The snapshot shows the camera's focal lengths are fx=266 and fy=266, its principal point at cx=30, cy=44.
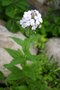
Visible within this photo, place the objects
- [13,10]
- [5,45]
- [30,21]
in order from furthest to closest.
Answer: [13,10] → [5,45] → [30,21]

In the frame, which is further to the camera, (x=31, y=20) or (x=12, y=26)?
(x=12, y=26)

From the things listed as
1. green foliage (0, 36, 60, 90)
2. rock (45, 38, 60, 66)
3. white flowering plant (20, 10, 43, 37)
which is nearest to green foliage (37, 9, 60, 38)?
rock (45, 38, 60, 66)

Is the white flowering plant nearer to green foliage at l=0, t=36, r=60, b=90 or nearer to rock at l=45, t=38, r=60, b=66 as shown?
green foliage at l=0, t=36, r=60, b=90

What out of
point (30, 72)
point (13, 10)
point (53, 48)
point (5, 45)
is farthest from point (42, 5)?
point (30, 72)

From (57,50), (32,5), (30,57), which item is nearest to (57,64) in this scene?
(57,50)

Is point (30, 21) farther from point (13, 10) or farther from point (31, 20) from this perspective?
point (13, 10)

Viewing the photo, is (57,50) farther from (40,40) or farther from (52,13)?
(52,13)

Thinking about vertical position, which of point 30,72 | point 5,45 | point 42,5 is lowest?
point 30,72
